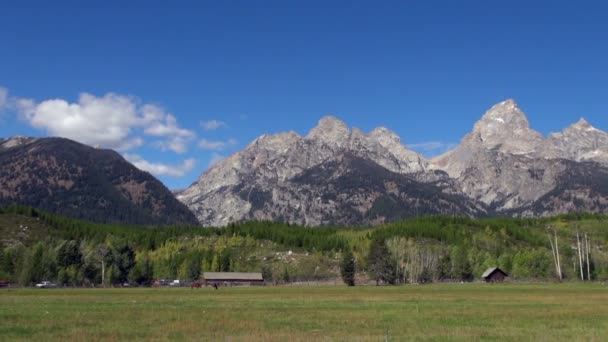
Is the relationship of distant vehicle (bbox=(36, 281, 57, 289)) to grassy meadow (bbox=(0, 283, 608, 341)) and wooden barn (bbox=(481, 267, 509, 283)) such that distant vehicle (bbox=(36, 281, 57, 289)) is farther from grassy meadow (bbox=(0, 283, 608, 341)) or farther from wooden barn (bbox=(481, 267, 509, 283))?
wooden barn (bbox=(481, 267, 509, 283))

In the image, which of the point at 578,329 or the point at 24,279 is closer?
the point at 578,329

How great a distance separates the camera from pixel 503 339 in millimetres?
35219

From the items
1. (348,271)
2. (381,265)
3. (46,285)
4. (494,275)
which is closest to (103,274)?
(46,285)

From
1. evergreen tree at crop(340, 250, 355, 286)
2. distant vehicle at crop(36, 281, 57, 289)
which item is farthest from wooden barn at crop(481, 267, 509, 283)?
distant vehicle at crop(36, 281, 57, 289)

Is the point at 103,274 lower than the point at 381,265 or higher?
lower

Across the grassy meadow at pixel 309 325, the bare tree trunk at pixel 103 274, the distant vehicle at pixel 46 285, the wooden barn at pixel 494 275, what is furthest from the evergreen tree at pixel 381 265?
the grassy meadow at pixel 309 325

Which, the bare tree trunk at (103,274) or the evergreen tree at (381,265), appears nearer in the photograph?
the evergreen tree at (381,265)

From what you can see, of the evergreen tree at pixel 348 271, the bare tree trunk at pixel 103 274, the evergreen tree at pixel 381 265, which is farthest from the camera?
the bare tree trunk at pixel 103 274

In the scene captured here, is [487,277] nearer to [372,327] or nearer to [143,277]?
[143,277]

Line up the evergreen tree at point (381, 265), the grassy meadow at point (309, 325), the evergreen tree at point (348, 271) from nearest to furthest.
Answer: the grassy meadow at point (309, 325), the evergreen tree at point (348, 271), the evergreen tree at point (381, 265)

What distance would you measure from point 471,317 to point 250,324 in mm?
17658

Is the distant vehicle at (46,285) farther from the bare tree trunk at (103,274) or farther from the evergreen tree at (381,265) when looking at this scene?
the evergreen tree at (381,265)

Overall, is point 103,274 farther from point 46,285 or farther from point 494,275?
point 494,275

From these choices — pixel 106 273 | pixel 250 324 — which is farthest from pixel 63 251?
pixel 250 324
